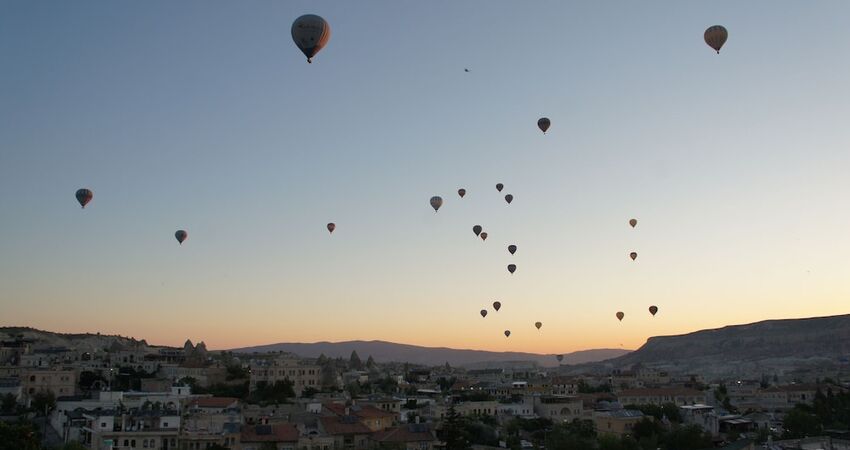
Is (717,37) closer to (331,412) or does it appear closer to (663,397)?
(331,412)

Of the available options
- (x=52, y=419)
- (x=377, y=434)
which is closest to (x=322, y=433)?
(x=377, y=434)

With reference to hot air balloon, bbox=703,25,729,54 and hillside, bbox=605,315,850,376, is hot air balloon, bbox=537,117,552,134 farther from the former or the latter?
hillside, bbox=605,315,850,376

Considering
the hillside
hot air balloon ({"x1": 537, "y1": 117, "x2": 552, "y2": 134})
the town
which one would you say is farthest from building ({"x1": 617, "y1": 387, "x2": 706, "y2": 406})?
the hillside

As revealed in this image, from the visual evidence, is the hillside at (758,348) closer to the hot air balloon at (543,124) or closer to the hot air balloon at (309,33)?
the hot air balloon at (543,124)

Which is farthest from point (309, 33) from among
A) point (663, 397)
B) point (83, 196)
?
point (663, 397)

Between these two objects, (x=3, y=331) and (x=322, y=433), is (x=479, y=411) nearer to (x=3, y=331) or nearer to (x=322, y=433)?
(x=322, y=433)

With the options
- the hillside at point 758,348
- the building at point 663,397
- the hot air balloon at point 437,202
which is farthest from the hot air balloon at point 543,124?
the hillside at point 758,348
